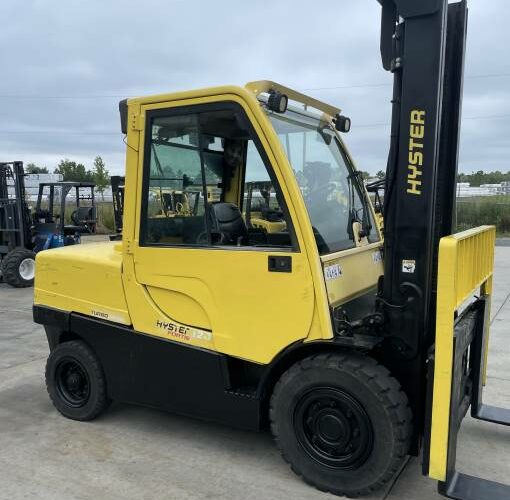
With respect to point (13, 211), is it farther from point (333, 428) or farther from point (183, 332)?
point (333, 428)

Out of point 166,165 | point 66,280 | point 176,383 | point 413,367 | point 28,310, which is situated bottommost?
point 28,310

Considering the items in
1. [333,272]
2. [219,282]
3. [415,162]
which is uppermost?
[415,162]

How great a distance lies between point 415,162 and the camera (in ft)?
9.89

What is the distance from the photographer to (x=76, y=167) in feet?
198

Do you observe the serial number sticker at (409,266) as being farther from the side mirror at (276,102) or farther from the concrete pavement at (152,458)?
the concrete pavement at (152,458)

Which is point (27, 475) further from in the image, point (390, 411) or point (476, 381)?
point (476, 381)

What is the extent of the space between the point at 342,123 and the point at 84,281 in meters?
2.26

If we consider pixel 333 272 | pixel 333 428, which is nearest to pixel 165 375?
pixel 333 428

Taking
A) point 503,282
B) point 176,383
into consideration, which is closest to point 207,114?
point 176,383

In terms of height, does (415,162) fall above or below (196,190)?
above

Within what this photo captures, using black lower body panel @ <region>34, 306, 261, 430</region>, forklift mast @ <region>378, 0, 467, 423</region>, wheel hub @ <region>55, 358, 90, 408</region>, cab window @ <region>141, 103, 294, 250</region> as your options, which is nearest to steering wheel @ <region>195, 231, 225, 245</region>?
cab window @ <region>141, 103, 294, 250</region>

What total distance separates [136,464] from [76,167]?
199 ft

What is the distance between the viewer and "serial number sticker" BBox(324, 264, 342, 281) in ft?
10.1

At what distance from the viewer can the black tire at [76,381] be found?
13.4 ft
